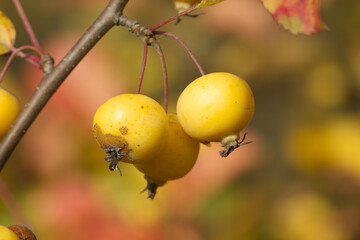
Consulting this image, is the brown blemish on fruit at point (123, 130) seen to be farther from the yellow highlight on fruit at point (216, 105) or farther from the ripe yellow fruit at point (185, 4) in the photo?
the ripe yellow fruit at point (185, 4)

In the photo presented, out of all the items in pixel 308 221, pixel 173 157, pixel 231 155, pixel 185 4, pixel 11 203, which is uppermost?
pixel 185 4

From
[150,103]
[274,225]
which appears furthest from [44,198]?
[150,103]

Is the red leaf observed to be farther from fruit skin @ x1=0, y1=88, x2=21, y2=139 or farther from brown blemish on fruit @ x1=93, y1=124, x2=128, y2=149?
fruit skin @ x1=0, y1=88, x2=21, y2=139

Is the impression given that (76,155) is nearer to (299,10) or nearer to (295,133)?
(295,133)

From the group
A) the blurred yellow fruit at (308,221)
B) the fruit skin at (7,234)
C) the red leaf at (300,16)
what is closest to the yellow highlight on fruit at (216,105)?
the red leaf at (300,16)

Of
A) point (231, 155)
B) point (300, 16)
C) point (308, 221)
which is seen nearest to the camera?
point (300, 16)

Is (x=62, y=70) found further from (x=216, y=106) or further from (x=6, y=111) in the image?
(x=216, y=106)

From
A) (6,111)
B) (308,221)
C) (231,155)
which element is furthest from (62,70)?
(308,221)
